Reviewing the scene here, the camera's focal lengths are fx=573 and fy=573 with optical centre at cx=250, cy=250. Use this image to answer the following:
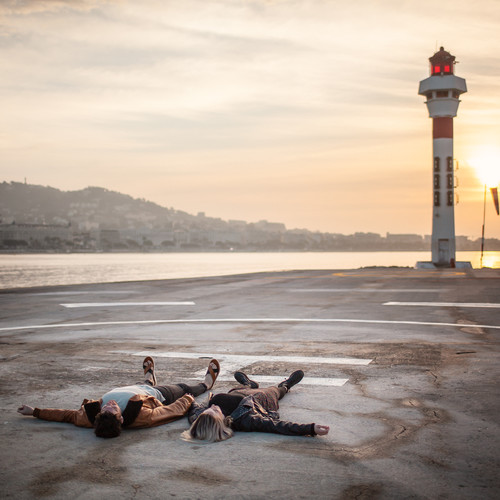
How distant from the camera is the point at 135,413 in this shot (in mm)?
6180

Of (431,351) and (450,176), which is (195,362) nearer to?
(431,351)

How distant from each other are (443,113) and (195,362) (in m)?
48.9

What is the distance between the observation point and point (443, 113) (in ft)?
173

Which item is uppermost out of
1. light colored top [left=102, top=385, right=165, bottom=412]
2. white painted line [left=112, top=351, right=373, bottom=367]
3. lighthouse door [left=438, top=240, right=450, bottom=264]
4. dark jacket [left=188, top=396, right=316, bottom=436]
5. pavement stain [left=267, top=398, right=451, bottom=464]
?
lighthouse door [left=438, top=240, right=450, bottom=264]

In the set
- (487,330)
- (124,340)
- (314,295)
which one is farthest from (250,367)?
(314,295)

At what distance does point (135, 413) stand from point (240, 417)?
113 cm

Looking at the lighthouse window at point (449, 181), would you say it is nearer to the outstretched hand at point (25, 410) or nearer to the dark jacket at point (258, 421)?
the dark jacket at point (258, 421)

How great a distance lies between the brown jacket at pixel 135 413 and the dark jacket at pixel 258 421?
0.78 feet

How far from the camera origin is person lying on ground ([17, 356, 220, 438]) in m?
5.98

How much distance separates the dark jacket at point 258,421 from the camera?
586 centimetres

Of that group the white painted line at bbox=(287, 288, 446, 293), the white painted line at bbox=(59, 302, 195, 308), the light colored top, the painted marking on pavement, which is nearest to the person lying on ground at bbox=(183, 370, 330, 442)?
the light colored top

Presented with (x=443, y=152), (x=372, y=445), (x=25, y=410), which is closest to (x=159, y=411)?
(x=25, y=410)

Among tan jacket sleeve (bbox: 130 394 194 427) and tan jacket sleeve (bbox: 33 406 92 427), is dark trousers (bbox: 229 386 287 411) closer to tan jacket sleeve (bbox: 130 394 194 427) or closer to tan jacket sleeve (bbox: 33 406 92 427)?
tan jacket sleeve (bbox: 130 394 194 427)

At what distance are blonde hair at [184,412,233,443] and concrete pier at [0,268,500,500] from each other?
0.38 feet
